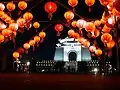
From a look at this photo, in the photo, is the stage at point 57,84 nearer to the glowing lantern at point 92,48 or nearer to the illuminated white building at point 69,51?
the glowing lantern at point 92,48

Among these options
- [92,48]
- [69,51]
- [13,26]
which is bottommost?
[92,48]

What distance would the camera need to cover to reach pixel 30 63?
A: 998 inches

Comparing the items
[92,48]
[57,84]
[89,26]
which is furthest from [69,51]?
[57,84]

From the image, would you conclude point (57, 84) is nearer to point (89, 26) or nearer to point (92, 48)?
point (89, 26)

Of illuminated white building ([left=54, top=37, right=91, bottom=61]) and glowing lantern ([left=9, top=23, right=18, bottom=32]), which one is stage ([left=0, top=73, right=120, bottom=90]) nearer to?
glowing lantern ([left=9, top=23, right=18, bottom=32])

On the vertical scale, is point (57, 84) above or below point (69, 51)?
below

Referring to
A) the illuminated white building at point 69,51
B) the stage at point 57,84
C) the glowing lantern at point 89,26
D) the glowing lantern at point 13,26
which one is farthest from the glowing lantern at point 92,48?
the illuminated white building at point 69,51

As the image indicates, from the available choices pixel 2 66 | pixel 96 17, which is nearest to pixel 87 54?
pixel 2 66

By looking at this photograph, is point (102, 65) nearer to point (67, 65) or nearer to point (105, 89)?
point (67, 65)

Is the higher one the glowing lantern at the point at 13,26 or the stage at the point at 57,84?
the glowing lantern at the point at 13,26

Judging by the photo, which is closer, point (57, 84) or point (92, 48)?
point (57, 84)

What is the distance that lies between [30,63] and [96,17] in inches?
361

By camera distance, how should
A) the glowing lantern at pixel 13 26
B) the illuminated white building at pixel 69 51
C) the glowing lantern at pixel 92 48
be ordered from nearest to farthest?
the glowing lantern at pixel 13 26 < the glowing lantern at pixel 92 48 < the illuminated white building at pixel 69 51

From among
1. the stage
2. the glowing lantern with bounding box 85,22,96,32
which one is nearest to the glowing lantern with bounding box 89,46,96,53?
the glowing lantern with bounding box 85,22,96,32
